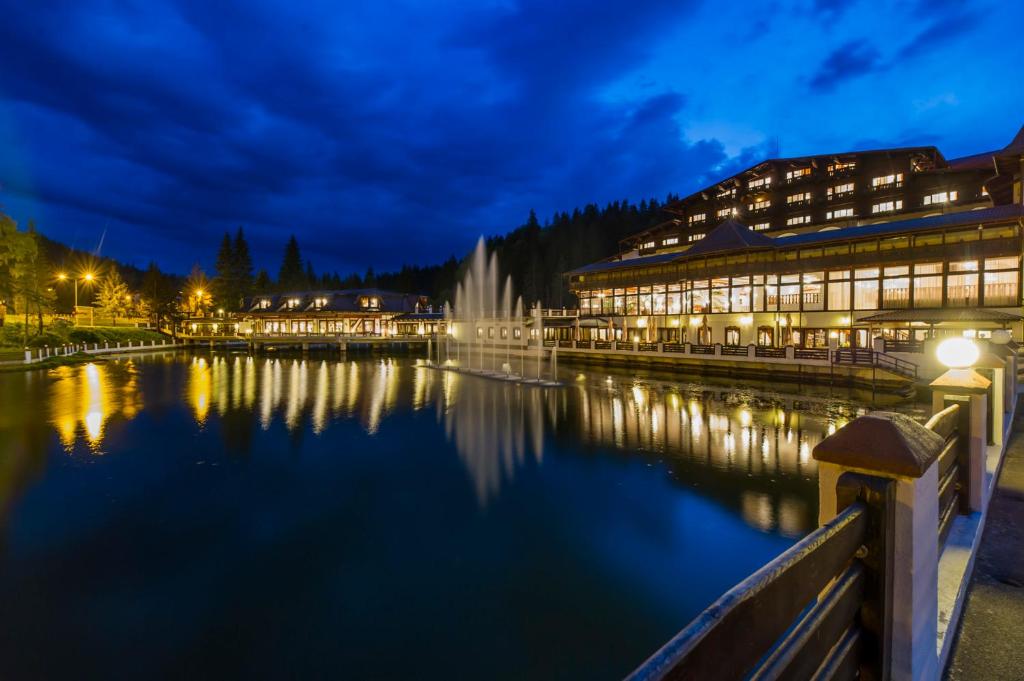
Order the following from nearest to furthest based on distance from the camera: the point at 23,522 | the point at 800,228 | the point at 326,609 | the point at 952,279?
the point at 326,609 < the point at 23,522 < the point at 952,279 < the point at 800,228

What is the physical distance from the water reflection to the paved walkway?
21027 millimetres

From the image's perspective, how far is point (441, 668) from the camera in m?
6.39

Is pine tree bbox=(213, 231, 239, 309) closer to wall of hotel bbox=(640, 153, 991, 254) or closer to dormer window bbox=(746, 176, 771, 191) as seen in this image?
wall of hotel bbox=(640, 153, 991, 254)

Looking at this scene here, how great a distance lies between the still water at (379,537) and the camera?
6.73 m

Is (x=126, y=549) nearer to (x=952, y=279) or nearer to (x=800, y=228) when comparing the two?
(x=952, y=279)

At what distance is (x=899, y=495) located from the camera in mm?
2631

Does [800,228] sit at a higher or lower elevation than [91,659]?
higher

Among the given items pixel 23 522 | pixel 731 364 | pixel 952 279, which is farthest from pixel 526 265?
pixel 23 522

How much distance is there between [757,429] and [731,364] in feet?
63.2

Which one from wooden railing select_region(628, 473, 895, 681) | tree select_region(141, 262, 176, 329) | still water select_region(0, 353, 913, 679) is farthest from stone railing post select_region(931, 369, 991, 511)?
tree select_region(141, 262, 176, 329)

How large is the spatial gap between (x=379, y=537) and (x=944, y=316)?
3424cm

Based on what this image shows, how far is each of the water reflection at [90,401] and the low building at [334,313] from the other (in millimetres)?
35424

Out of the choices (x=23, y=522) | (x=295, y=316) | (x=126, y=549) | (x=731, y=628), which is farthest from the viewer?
(x=295, y=316)

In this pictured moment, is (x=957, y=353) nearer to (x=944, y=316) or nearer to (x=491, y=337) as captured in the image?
(x=944, y=316)
